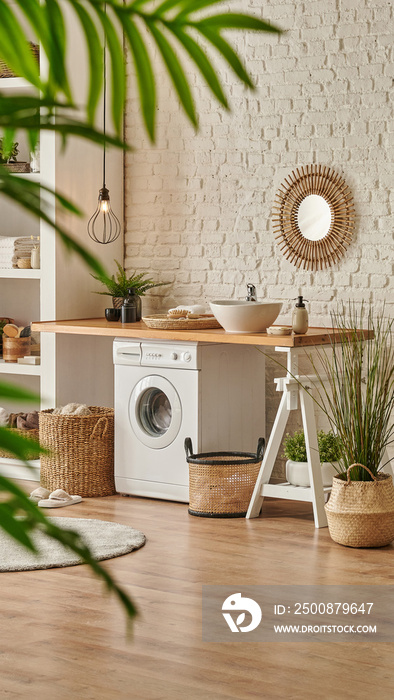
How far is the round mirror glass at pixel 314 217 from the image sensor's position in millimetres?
5102

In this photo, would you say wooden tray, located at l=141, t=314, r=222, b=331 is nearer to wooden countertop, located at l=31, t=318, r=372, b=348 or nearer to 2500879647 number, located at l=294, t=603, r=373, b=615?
wooden countertop, located at l=31, t=318, r=372, b=348

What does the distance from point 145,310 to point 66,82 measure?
17.9 feet

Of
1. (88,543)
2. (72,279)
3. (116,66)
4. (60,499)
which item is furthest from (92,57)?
(72,279)

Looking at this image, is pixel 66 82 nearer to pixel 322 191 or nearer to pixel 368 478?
pixel 368 478

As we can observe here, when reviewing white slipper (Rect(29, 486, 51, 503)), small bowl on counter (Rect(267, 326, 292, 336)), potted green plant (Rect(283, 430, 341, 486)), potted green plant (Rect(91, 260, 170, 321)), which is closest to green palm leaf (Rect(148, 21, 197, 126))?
small bowl on counter (Rect(267, 326, 292, 336))

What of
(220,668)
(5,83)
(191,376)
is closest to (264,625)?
(220,668)

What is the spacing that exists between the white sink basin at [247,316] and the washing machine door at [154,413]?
1.43 ft

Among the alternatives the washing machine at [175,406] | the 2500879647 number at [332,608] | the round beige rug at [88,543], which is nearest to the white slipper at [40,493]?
the washing machine at [175,406]

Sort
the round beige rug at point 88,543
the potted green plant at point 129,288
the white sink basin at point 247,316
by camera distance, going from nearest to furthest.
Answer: the round beige rug at point 88,543 < the white sink basin at point 247,316 < the potted green plant at point 129,288

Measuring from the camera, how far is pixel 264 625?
3.06 m

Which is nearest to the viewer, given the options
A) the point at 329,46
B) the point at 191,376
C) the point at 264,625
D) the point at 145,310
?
the point at 264,625

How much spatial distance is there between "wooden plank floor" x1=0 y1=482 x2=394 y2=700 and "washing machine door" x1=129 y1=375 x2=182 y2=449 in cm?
50

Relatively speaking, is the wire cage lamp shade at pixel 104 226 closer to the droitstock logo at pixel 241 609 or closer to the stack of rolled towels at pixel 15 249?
the stack of rolled towels at pixel 15 249

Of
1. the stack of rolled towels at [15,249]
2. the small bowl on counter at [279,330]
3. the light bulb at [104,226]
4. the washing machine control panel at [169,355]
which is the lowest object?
the washing machine control panel at [169,355]
